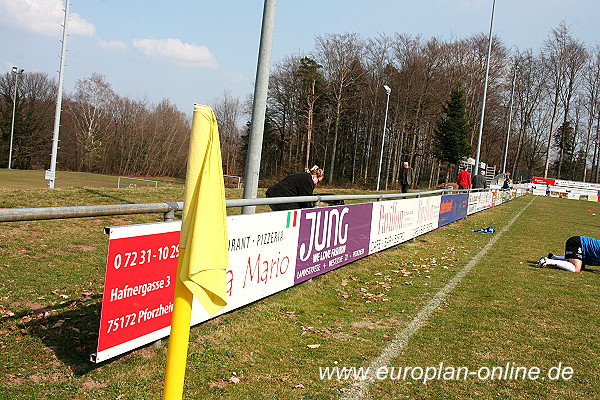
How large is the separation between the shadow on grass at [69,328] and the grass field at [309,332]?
0.05 ft

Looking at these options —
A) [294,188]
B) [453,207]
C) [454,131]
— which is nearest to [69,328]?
[294,188]

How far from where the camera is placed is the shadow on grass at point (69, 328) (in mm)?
3977

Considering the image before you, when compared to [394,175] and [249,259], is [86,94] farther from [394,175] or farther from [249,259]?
[249,259]

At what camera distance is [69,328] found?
4543 millimetres

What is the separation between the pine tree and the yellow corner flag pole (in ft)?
187

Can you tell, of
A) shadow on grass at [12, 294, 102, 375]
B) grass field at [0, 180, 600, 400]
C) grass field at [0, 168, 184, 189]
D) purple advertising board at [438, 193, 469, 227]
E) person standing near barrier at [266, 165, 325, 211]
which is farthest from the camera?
grass field at [0, 168, 184, 189]

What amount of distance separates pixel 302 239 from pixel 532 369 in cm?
323

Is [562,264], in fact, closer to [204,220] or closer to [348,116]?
[204,220]

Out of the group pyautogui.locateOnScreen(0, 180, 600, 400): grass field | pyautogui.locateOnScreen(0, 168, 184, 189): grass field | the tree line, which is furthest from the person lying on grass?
the tree line

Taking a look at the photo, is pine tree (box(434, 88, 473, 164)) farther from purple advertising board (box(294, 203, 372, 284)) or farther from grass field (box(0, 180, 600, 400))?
purple advertising board (box(294, 203, 372, 284))

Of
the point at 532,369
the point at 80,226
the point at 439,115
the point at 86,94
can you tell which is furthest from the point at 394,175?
the point at 532,369

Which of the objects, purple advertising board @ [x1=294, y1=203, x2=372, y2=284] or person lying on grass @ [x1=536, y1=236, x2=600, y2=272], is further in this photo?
person lying on grass @ [x1=536, y1=236, x2=600, y2=272]

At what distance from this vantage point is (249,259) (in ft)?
18.3

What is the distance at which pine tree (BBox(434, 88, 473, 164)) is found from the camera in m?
56.3
